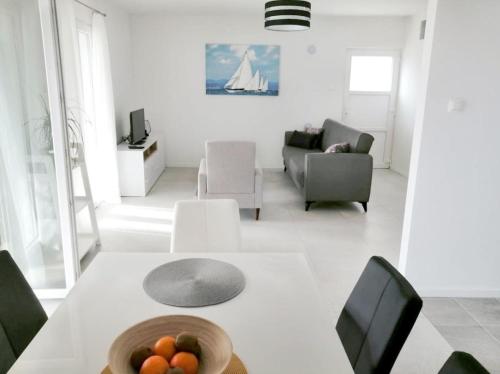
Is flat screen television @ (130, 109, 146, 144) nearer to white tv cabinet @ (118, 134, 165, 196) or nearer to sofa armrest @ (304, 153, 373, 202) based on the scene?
white tv cabinet @ (118, 134, 165, 196)

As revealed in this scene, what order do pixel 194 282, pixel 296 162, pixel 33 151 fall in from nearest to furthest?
pixel 194 282, pixel 33 151, pixel 296 162

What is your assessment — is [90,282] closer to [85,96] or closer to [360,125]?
[85,96]

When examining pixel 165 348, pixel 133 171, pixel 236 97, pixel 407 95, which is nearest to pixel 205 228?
pixel 165 348

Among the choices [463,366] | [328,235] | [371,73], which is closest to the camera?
[463,366]

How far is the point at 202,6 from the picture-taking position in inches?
238

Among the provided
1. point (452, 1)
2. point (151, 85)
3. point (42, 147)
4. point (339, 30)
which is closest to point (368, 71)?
point (339, 30)

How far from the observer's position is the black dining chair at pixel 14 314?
141cm

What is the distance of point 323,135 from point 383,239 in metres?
2.64

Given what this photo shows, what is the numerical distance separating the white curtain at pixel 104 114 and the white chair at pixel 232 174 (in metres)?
1.23

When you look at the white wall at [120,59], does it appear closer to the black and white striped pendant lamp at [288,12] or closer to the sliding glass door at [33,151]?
the black and white striped pendant lamp at [288,12]

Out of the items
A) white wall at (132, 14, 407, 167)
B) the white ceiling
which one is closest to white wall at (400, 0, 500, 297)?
the white ceiling

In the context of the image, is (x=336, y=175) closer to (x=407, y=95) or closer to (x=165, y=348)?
(x=407, y=95)

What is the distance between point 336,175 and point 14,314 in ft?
12.8

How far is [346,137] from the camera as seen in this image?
5367 mm
